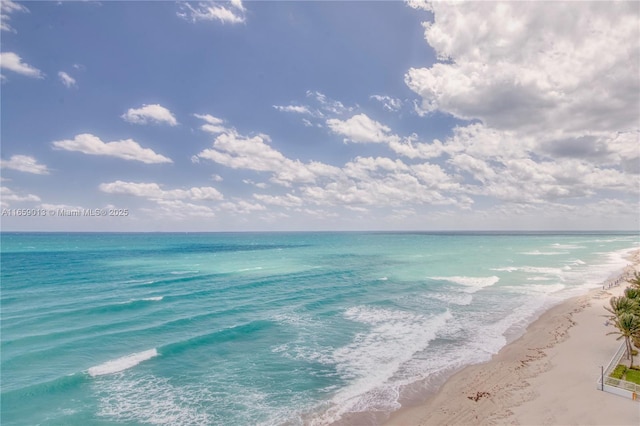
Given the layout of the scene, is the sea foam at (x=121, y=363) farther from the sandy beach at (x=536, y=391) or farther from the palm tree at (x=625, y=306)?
the palm tree at (x=625, y=306)

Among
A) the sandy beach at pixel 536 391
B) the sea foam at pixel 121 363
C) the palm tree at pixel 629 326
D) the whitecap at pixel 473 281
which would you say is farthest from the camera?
the whitecap at pixel 473 281

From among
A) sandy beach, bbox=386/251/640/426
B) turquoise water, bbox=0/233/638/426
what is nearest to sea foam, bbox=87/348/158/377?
turquoise water, bbox=0/233/638/426

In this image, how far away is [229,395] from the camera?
19.9 metres

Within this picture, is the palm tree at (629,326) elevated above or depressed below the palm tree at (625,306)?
below

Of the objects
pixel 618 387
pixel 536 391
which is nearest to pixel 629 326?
pixel 618 387

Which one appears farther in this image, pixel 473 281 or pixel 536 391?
pixel 473 281

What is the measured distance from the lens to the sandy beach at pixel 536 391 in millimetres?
17172

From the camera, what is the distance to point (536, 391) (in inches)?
778

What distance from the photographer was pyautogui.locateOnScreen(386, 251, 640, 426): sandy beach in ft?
56.3

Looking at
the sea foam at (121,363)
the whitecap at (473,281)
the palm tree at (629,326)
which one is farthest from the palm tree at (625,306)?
the sea foam at (121,363)

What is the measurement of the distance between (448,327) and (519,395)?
1179 centimetres

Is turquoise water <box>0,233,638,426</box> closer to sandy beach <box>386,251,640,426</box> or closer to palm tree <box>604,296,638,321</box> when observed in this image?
sandy beach <box>386,251,640,426</box>

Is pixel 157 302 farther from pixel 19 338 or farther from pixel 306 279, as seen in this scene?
pixel 306 279

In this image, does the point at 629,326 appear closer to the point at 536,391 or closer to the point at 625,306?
the point at 625,306
